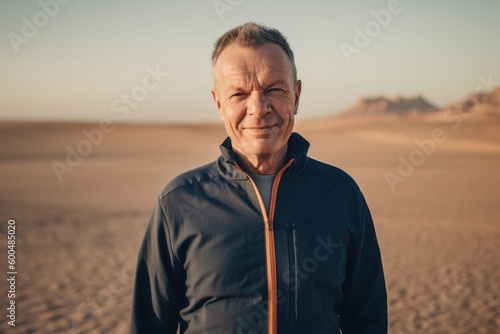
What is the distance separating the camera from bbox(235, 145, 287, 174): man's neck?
189cm

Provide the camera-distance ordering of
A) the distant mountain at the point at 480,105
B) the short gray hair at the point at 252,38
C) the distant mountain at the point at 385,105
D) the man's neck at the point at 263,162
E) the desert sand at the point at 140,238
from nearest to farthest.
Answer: the short gray hair at the point at 252,38 → the man's neck at the point at 263,162 → the desert sand at the point at 140,238 → the distant mountain at the point at 480,105 → the distant mountain at the point at 385,105

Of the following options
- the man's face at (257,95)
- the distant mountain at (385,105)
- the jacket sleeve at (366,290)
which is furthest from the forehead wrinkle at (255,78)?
the distant mountain at (385,105)

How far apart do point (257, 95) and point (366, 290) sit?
110cm

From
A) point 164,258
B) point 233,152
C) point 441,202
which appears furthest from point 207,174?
point 441,202

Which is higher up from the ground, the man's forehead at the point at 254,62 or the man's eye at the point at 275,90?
the man's forehead at the point at 254,62

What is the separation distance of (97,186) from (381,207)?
12.4m

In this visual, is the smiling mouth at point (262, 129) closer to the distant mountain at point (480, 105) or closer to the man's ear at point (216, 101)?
the man's ear at point (216, 101)

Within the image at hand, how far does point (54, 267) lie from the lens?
7715mm

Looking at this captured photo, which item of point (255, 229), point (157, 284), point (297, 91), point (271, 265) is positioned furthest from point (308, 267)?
point (297, 91)

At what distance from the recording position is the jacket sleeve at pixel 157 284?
1.81 metres

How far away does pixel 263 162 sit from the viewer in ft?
6.21
